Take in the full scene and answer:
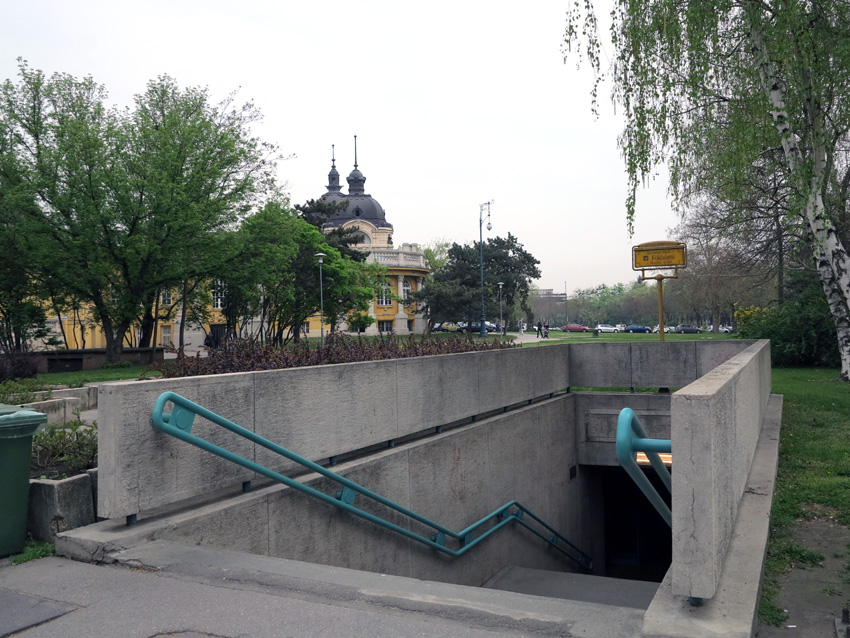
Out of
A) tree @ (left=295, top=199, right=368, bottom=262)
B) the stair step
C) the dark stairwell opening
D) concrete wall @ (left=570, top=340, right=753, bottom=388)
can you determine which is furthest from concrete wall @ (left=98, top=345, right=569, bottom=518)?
Answer: tree @ (left=295, top=199, right=368, bottom=262)

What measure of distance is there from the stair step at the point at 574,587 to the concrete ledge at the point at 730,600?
155 inches

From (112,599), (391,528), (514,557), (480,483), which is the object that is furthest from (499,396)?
(112,599)

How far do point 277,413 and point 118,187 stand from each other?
78.3 feet

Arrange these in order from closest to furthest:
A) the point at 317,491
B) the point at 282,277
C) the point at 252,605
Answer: the point at 252,605, the point at 317,491, the point at 282,277

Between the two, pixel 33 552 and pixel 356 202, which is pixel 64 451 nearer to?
pixel 33 552

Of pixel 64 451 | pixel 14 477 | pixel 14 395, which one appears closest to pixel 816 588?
pixel 14 477

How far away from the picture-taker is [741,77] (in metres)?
15.8

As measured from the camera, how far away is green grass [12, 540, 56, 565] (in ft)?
15.8

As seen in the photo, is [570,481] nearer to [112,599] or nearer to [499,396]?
[499,396]

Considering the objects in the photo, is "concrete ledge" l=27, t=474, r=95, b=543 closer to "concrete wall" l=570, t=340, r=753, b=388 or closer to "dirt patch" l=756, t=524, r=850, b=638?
"dirt patch" l=756, t=524, r=850, b=638

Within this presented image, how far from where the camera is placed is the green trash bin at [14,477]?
493cm

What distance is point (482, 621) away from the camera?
3.76 metres

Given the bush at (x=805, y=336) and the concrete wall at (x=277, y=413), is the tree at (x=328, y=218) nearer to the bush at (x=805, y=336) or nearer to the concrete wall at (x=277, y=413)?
→ the bush at (x=805, y=336)

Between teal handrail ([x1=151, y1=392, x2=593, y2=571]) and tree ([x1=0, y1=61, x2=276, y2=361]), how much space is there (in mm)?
21841
